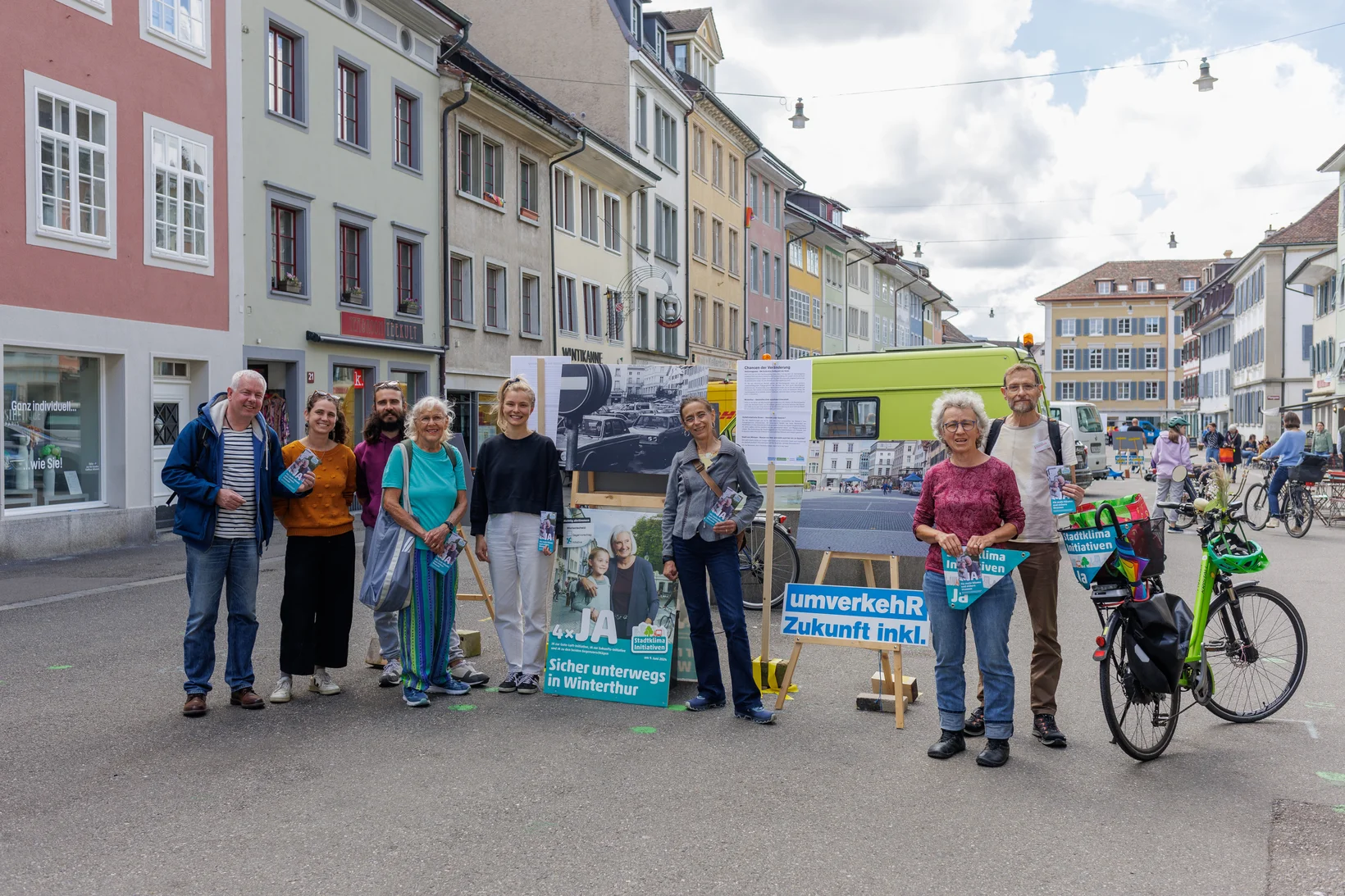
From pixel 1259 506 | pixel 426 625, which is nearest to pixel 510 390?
pixel 426 625

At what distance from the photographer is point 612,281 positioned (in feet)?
115

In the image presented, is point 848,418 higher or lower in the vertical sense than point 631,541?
higher

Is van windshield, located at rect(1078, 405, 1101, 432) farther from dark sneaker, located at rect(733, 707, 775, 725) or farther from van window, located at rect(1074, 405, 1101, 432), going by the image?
dark sneaker, located at rect(733, 707, 775, 725)

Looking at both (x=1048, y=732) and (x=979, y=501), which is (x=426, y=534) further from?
(x=1048, y=732)

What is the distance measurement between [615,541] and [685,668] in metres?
0.89

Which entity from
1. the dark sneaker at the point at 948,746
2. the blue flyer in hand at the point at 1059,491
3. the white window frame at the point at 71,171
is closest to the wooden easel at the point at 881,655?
the dark sneaker at the point at 948,746

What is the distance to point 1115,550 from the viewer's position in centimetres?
600

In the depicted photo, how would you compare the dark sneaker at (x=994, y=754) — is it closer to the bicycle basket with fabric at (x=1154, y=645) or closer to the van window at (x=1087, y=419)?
the bicycle basket with fabric at (x=1154, y=645)

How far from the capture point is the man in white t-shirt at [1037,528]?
242 inches

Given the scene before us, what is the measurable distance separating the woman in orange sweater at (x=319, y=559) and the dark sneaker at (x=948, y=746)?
11.1 feet

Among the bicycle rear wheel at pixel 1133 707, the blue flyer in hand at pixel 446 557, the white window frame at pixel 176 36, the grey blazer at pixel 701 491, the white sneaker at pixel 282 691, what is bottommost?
the white sneaker at pixel 282 691

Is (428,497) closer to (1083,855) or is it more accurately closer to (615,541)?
(615,541)

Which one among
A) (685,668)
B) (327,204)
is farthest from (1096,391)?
(685,668)

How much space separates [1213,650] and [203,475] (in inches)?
214
